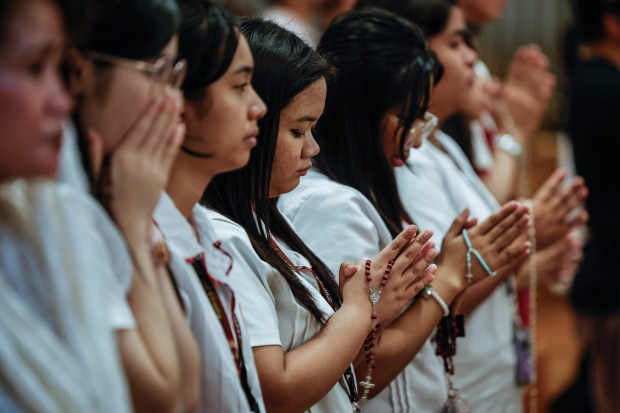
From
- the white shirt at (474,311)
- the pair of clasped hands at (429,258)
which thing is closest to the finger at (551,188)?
the white shirt at (474,311)

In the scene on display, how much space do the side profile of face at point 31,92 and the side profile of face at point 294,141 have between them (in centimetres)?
72

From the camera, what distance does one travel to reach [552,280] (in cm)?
318

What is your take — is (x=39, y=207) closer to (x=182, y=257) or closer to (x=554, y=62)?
(x=182, y=257)

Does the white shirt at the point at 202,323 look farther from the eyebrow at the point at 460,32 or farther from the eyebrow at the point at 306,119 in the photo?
the eyebrow at the point at 460,32

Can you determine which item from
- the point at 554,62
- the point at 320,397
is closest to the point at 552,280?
the point at 320,397

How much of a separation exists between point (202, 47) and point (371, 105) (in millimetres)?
841

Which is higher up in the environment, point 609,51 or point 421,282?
point 421,282

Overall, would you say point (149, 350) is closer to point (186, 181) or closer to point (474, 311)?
point (186, 181)

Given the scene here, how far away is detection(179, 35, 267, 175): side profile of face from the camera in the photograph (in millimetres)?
1507

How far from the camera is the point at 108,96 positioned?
1.31 meters

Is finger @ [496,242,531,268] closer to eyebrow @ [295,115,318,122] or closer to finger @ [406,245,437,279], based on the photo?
finger @ [406,245,437,279]

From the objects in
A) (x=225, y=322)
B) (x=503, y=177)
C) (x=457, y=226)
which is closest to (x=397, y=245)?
(x=457, y=226)

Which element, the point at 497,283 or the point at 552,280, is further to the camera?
the point at 552,280

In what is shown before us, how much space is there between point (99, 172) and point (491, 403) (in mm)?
1558
